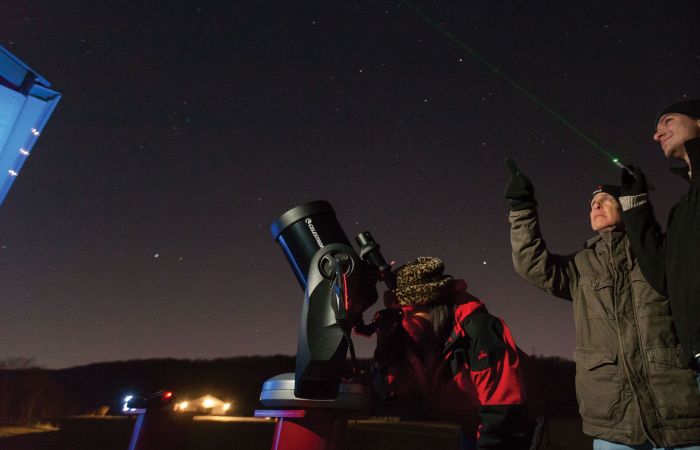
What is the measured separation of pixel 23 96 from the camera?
8.00 ft

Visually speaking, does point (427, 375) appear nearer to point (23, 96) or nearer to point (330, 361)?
point (330, 361)

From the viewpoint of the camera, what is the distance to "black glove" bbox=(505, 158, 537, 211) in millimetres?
2287

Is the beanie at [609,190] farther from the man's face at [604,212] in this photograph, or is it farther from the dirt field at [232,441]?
the dirt field at [232,441]

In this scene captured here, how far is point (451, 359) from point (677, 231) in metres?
1.05

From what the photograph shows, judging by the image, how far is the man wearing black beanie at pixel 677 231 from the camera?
1.65 metres

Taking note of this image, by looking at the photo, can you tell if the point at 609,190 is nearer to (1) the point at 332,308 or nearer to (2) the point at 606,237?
(2) the point at 606,237

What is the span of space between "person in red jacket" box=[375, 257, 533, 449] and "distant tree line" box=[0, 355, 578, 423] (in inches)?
462

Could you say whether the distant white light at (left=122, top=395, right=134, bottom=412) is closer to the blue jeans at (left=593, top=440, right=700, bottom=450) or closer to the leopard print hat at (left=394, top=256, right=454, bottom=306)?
the leopard print hat at (left=394, top=256, right=454, bottom=306)

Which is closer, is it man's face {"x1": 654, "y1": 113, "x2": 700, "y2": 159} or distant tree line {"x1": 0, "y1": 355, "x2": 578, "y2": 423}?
man's face {"x1": 654, "y1": 113, "x2": 700, "y2": 159}

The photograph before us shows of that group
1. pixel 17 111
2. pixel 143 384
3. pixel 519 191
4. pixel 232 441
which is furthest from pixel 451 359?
pixel 143 384

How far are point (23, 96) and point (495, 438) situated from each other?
2.84 meters

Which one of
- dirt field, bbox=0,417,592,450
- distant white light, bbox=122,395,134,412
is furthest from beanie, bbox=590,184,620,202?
dirt field, bbox=0,417,592,450

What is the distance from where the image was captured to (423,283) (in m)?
2.28

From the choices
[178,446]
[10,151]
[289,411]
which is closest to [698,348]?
[289,411]
